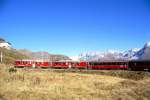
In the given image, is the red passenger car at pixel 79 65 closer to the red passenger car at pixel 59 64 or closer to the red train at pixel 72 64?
the red train at pixel 72 64

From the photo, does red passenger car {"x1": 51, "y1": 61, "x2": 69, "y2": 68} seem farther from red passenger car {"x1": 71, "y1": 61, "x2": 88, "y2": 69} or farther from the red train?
red passenger car {"x1": 71, "y1": 61, "x2": 88, "y2": 69}

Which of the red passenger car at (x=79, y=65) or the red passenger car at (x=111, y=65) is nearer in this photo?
the red passenger car at (x=111, y=65)

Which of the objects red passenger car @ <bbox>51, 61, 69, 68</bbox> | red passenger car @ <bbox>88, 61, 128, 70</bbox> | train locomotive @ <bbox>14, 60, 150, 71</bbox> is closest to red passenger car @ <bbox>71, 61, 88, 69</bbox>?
train locomotive @ <bbox>14, 60, 150, 71</bbox>

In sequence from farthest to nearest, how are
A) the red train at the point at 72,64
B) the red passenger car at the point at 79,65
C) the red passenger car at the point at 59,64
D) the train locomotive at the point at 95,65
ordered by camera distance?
the red passenger car at the point at 59,64 → the red passenger car at the point at 79,65 → the red train at the point at 72,64 → the train locomotive at the point at 95,65

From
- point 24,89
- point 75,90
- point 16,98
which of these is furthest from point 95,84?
point 16,98

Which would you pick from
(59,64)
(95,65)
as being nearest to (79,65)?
(95,65)

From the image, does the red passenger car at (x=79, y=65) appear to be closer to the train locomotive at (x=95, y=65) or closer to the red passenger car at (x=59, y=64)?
the train locomotive at (x=95, y=65)

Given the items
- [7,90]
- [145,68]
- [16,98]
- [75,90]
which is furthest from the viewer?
[145,68]

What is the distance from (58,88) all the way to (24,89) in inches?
185

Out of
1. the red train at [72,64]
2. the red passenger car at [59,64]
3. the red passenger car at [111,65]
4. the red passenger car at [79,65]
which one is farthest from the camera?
the red passenger car at [59,64]

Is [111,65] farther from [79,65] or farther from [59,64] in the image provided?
[59,64]

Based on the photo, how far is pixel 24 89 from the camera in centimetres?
3591

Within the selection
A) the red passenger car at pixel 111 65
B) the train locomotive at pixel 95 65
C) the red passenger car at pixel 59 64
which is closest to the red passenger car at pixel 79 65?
the train locomotive at pixel 95 65

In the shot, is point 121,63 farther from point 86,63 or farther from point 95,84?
point 95,84
